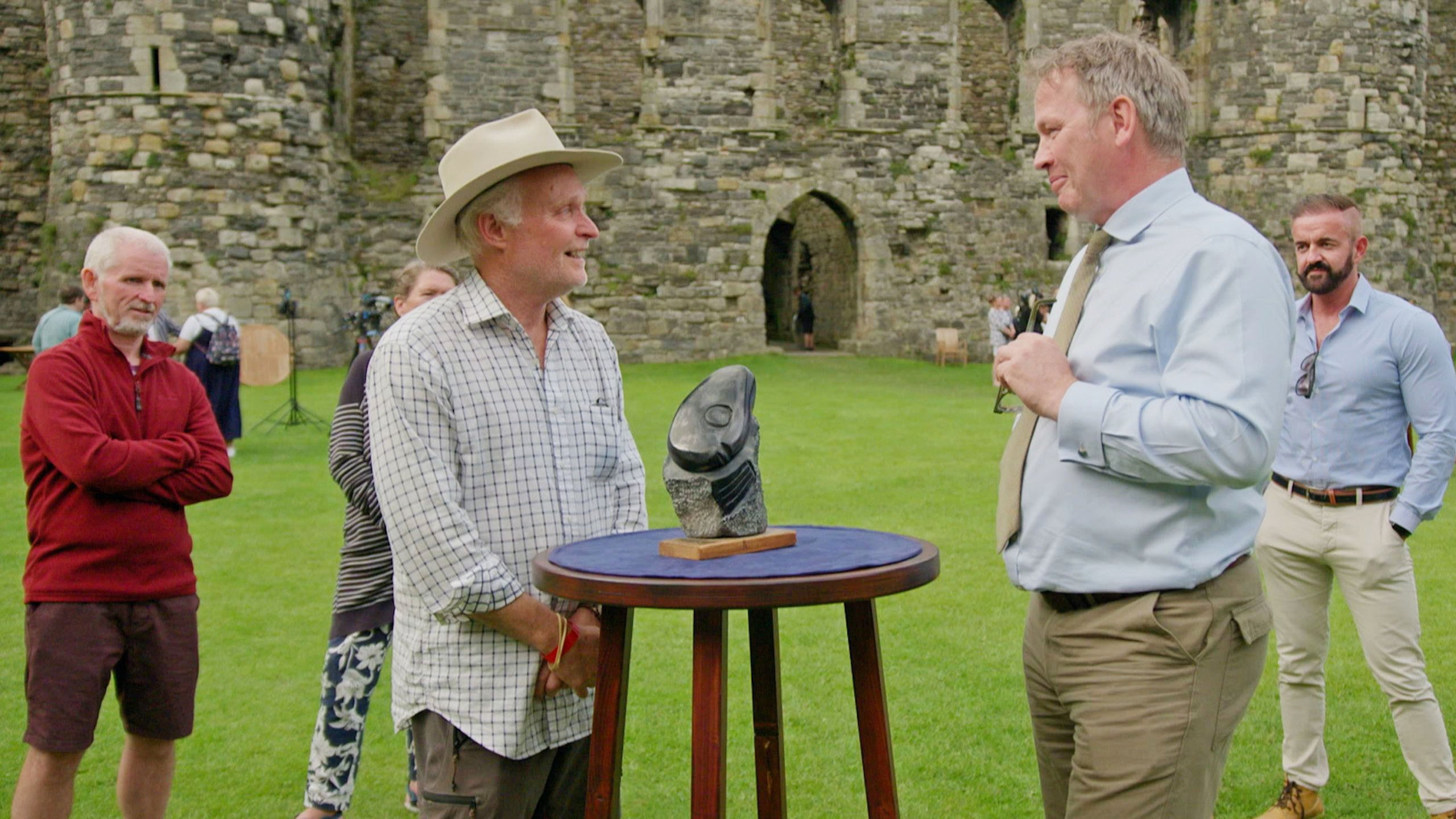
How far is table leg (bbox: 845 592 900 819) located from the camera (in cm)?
303

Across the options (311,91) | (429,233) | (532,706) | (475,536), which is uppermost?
(311,91)

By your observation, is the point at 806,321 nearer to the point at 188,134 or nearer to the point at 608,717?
the point at 188,134

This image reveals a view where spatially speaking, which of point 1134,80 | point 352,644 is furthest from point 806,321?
point 1134,80

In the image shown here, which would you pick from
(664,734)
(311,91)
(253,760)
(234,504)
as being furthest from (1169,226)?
(311,91)

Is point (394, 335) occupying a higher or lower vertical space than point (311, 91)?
lower

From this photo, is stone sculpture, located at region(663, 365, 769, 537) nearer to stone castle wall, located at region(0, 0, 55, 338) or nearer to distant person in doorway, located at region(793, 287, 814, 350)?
stone castle wall, located at region(0, 0, 55, 338)

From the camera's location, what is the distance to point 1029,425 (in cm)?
296

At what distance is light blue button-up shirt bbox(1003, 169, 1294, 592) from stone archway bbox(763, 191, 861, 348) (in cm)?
2202

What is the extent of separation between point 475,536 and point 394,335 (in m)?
0.48

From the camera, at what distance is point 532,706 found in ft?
9.95

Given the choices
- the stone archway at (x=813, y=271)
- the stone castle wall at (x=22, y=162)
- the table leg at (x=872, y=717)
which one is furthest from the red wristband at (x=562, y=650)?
the stone castle wall at (x=22, y=162)

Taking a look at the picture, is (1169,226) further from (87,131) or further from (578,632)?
(87,131)

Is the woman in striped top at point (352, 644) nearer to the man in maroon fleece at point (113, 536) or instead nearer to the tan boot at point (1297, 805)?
the man in maroon fleece at point (113, 536)

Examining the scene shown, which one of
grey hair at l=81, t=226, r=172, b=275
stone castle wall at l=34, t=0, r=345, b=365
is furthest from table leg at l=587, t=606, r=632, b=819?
stone castle wall at l=34, t=0, r=345, b=365
